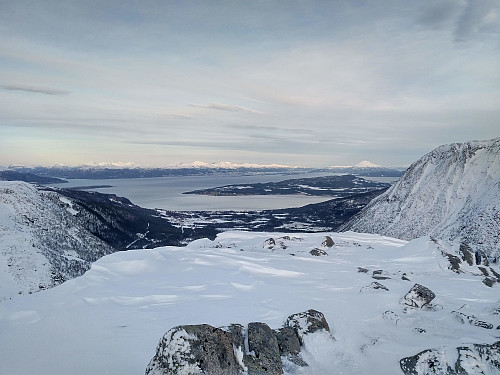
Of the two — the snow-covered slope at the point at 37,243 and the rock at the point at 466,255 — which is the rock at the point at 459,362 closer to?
the rock at the point at 466,255

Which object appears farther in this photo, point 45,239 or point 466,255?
point 45,239

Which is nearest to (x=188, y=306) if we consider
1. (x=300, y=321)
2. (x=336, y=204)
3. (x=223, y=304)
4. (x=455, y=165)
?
(x=223, y=304)

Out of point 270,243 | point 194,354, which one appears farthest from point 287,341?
point 270,243

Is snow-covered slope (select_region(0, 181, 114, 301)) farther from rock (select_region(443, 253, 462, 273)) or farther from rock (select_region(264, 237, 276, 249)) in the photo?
rock (select_region(443, 253, 462, 273))

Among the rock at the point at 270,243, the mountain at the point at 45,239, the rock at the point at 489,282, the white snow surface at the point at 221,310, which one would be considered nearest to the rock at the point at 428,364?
the white snow surface at the point at 221,310

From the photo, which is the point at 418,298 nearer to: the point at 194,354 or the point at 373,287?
the point at 373,287

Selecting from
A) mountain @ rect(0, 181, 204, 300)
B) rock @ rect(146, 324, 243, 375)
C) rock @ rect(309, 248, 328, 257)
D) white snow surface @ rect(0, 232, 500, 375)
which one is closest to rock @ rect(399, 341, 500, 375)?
white snow surface @ rect(0, 232, 500, 375)
